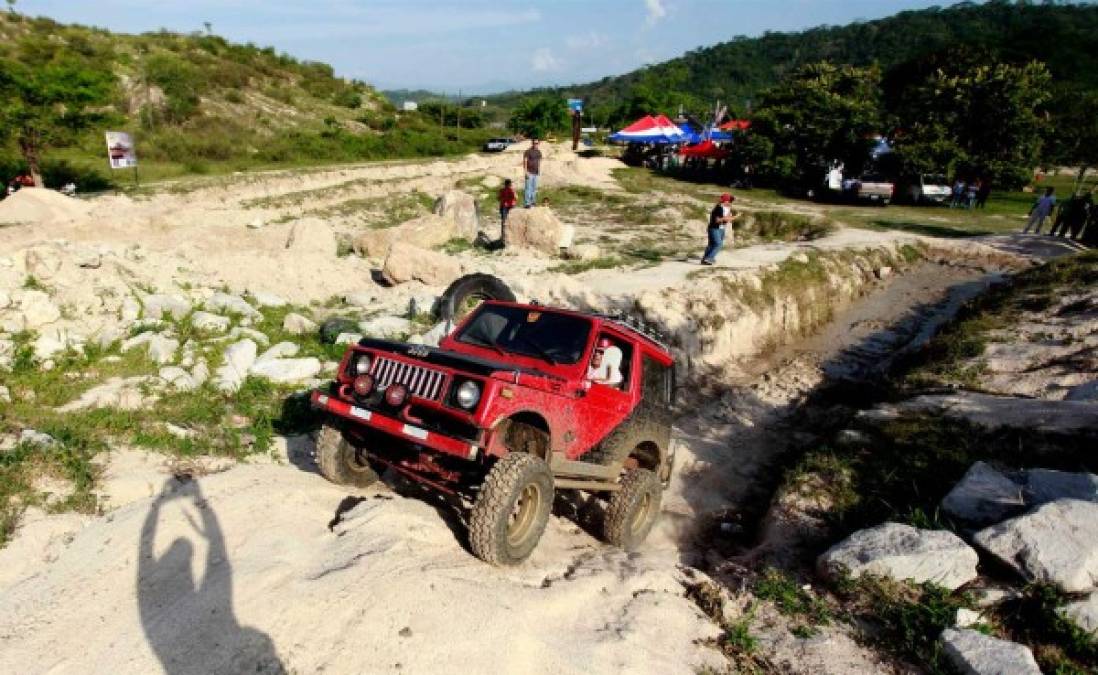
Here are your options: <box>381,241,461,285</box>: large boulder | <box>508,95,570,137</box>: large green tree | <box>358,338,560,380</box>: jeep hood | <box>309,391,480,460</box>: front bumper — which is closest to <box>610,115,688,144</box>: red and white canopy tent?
<box>508,95,570,137</box>: large green tree

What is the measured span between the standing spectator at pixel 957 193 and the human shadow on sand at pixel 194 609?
120 feet

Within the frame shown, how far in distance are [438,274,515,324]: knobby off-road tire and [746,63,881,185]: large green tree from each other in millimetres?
26779

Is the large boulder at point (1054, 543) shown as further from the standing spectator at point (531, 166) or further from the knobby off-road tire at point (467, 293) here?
the standing spectator at point (531, 166)

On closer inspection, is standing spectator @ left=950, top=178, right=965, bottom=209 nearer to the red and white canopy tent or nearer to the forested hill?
the red and white canopy tent

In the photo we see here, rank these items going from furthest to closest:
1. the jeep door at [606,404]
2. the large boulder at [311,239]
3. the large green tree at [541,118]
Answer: the large green tree at [541,118] → the large boulder at [311,239] → the jeep door at [606,404]

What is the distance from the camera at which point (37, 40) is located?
41.2m

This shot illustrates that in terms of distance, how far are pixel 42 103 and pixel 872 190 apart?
112ft

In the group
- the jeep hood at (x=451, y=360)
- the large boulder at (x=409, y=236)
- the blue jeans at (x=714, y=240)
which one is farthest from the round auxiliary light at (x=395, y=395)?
the blue jeans at (x=714, y=240)

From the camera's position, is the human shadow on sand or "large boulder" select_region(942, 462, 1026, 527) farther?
"large boulder" select_region(942, 462, 1026, 527)

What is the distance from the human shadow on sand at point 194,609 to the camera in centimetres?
369

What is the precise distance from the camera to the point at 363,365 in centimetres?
539

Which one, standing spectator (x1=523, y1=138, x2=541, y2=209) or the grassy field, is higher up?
standing spectator (x1=523, y1=138, x2=541, y2=209)

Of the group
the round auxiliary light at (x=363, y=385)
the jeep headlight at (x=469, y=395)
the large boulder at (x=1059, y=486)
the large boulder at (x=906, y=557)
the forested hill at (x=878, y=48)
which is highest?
the forested hill at (x=878, y=48)

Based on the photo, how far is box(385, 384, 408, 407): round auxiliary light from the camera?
488cm
